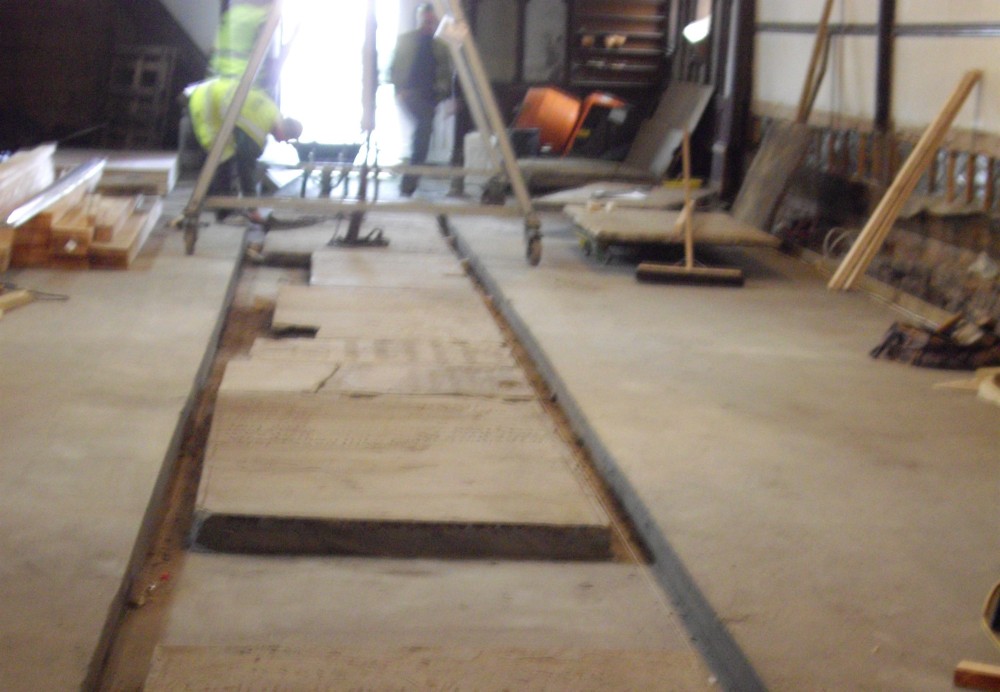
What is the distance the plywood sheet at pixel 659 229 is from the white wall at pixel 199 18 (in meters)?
6.02

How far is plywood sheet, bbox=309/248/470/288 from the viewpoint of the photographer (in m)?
6.25

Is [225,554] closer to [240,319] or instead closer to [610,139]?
[240,319]

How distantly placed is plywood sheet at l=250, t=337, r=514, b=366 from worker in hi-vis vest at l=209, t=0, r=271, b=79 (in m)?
3.11

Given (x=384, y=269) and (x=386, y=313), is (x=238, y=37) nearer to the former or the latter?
(x=384, y=269)

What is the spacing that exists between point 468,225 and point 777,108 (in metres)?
2.26

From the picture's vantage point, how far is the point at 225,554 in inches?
119

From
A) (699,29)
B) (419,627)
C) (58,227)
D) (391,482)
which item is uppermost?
(699,29)

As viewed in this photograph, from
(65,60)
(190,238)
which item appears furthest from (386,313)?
(65,60)

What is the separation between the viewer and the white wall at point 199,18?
11.6 metres

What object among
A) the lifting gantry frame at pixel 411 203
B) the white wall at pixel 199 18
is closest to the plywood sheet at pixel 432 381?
the lifting gantry frame at pixel 411 203

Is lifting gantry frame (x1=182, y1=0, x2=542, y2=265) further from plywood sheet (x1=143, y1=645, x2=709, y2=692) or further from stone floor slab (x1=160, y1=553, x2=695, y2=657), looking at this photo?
plywood sheet (x1=143, y1=645, x2=709, y2=692)

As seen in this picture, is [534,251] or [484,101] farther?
[534,251]

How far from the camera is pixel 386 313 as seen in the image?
5512mm

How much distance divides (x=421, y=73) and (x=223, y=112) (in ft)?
9.18
